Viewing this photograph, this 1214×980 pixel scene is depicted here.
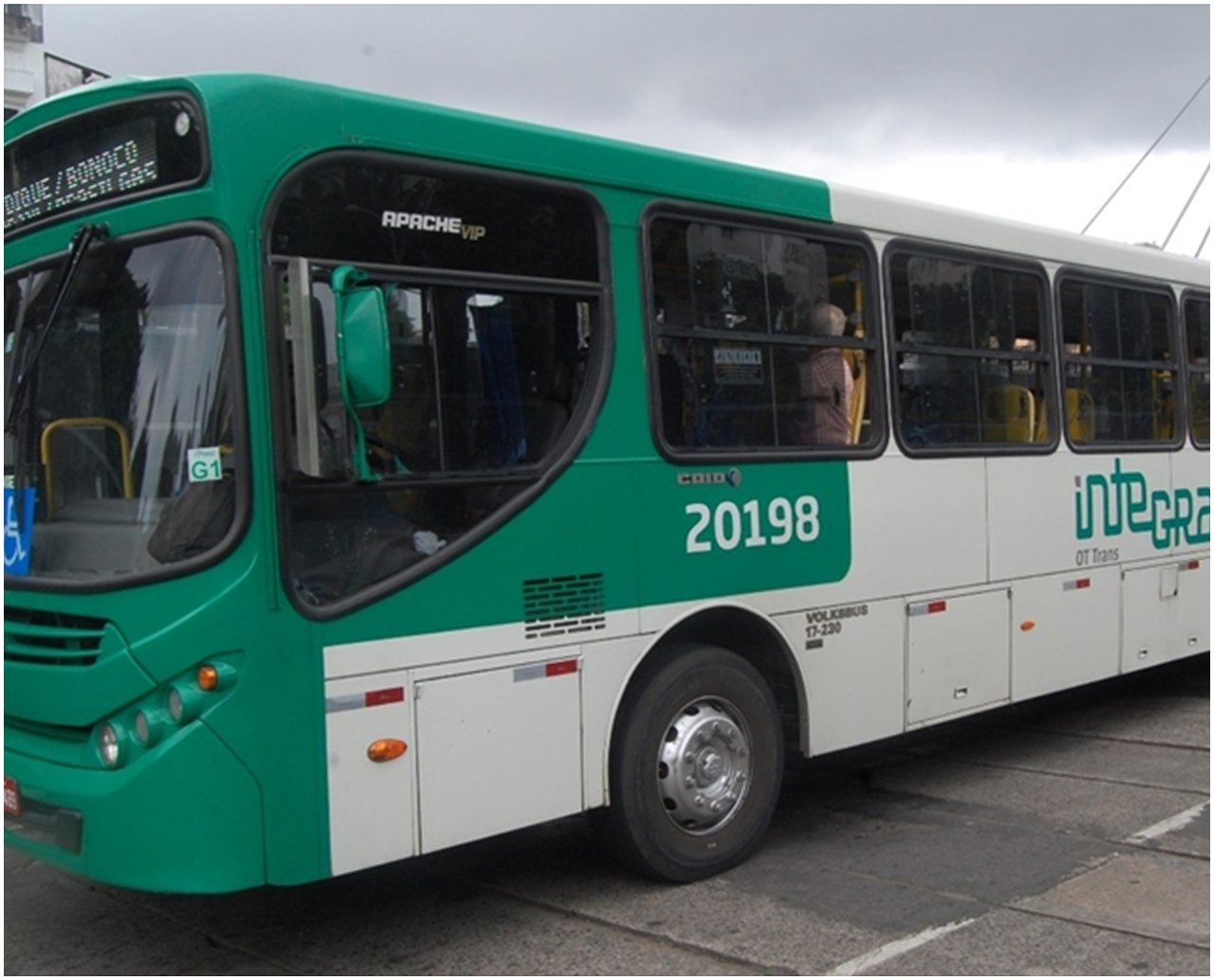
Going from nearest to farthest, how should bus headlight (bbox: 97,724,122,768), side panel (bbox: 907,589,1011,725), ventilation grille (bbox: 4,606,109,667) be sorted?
bus headlight (bbox: 97,724,122,768), ventilation grille (bbox: 4,606,109,667), side panel (bbox: 907,589,1011,725)

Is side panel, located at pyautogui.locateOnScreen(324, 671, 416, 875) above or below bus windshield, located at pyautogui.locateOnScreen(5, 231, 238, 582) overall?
below

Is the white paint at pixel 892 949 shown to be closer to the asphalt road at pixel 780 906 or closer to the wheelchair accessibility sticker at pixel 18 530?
the asphalt road at pixel 780 906

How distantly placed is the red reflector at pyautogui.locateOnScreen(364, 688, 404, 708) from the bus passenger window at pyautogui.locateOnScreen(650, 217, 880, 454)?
1.62 metres

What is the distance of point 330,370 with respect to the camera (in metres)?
4.55

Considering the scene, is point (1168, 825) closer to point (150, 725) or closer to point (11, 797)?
point (150, 725)

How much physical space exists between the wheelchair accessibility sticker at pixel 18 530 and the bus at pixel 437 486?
0.02 meters

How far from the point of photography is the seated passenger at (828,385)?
256 inches

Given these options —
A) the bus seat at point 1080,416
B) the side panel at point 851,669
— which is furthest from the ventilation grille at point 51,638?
the bus seat at point 1080,416

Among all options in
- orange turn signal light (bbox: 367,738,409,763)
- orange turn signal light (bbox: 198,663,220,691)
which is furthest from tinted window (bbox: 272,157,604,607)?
orange turn signal light (bbox: 367,738,409,763)

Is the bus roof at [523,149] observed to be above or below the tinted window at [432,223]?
above

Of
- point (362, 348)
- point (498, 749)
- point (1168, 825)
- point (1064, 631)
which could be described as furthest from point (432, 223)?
point (1064, 631)

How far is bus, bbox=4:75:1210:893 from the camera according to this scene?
4512 mm

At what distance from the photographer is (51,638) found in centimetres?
481

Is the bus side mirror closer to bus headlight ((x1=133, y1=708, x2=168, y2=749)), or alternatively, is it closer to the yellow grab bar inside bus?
the yellow grab bar inside bus
